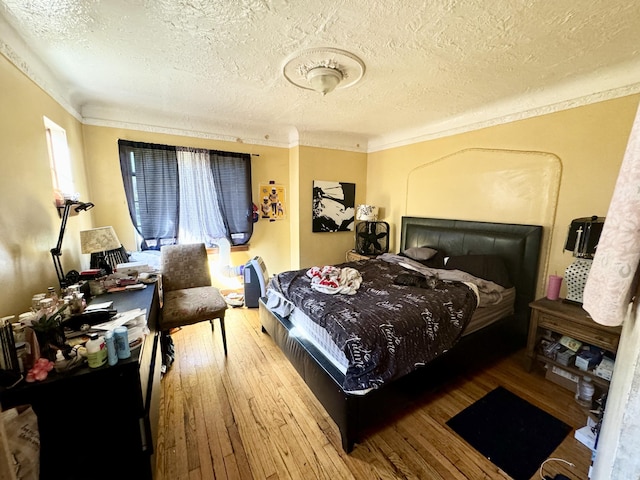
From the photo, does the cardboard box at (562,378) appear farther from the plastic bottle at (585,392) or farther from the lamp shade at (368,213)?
the lamp shade at (368,213)

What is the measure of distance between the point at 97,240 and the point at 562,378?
3781mm

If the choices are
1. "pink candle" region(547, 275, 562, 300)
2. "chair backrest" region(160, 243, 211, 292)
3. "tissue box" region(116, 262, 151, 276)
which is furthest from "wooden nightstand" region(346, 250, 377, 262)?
"tissue box" region(116, 262, 151, 276)

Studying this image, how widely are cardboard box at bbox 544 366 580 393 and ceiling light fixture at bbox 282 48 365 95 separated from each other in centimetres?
286

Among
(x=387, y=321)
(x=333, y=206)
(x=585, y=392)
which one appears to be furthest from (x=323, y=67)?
(x=585, y=392)

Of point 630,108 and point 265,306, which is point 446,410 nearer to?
point 265,306

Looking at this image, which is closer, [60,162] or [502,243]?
[60,162]

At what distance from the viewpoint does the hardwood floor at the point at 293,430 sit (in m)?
1.47

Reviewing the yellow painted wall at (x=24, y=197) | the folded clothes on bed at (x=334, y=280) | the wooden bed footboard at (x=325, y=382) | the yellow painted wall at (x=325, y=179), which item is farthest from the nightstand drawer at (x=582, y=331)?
the yellow painted wall at (x=24, y=197)

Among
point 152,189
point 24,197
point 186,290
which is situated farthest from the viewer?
point 152,189

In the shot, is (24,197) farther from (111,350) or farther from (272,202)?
(272,202)

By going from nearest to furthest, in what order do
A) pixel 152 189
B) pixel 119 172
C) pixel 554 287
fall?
1. pixel 554 287
2. pixel 119 172
3. pixel 152 189

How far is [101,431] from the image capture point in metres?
1.14

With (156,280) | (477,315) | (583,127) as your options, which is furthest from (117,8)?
(583,127)

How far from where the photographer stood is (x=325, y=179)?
4156 millimetres
